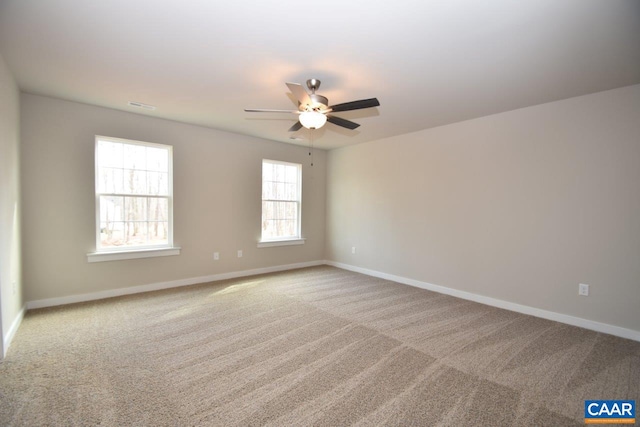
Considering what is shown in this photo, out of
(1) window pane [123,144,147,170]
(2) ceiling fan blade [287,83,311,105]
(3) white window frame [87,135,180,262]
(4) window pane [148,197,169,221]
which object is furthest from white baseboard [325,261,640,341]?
(1) window pane [123,144,147,170]

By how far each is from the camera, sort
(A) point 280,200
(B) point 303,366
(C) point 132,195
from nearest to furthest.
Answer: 1. (B) point 303,366
2. (C) point 132,195
3. (A) point 280,200

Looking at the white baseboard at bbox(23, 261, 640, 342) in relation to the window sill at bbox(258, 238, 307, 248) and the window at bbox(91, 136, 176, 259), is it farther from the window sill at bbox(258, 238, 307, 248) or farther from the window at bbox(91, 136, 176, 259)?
the window at bbox(91, 136, 176, 259)

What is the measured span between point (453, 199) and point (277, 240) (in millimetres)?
3254

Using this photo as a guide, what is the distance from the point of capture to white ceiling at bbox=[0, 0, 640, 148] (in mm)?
1926

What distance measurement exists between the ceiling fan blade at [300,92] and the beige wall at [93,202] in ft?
9.05

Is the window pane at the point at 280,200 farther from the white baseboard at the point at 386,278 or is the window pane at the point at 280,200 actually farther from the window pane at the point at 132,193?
the window pane at the point at 132,193

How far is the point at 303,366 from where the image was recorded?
7.80 feet

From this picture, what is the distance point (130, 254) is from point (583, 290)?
5.70 meters

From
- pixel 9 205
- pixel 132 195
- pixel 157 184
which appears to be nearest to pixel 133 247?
pixel 132 195

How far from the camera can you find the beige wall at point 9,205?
262 cm

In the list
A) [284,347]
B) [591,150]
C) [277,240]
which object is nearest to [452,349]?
[284,347]

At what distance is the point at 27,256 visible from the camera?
3.50 meters

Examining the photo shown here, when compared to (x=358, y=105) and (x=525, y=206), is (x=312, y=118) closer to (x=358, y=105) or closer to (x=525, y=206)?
(x=358, y=105)

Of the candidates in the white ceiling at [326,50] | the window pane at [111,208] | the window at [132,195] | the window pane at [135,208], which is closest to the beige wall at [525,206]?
the white ceiling at [326,50]
